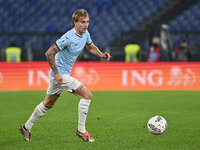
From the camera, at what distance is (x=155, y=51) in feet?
58.0

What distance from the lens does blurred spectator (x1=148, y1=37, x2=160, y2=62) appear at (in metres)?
17.6

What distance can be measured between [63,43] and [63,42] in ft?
0.05

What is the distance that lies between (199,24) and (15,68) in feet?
36.3

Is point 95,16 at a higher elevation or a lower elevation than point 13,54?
higher

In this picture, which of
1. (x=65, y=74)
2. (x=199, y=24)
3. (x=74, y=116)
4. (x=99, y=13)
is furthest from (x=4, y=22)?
(x=65, y=74)

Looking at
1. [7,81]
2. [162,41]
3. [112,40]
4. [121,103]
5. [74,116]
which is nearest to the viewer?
[74,116]

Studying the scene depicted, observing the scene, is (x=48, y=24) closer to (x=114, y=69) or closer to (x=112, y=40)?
(x=112, y=40)

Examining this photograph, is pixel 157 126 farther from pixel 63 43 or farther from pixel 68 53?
pixel 63 43

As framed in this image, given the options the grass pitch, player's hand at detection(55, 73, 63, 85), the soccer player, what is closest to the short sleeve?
the soccer player

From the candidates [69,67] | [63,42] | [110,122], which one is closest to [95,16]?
[110,122]

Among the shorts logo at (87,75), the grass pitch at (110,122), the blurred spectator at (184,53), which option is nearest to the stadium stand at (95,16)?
the blurred spectator at (184,53)

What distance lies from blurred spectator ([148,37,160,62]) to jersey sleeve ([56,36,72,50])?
Result: 38.3ft

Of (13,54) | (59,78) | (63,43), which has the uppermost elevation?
(63,43)

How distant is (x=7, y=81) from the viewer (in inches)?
611
